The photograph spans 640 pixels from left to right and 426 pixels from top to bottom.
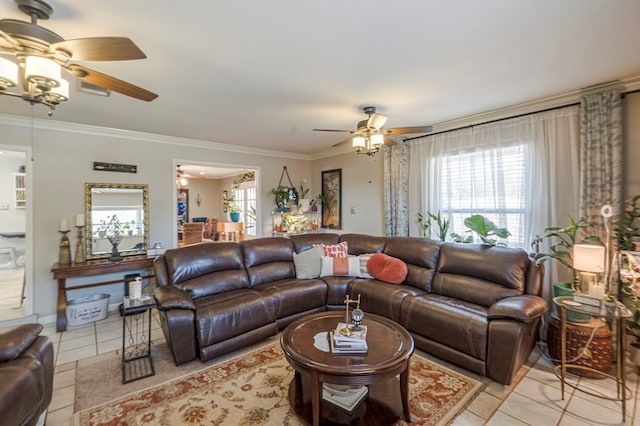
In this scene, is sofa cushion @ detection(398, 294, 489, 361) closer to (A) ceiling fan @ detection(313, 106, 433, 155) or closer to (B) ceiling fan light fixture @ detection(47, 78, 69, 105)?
(A) ceiling fan @ detection(313, 106, 433, 155)

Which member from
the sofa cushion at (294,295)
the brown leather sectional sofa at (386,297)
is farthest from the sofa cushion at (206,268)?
the sofa cushion at (294,295)

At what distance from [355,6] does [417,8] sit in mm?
361

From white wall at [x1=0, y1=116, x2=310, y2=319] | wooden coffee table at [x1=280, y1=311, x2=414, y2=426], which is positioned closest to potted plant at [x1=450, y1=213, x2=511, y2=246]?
wooden coffee table at [x1=280, y1=311, x2=414, y2=426]

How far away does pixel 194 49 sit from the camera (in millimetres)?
2031

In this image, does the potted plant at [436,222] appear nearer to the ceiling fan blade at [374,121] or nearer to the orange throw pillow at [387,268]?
the orange throw pillow at [387,268]

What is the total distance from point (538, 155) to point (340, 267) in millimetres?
2702

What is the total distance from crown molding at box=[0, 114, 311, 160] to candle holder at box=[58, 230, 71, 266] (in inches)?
54.4

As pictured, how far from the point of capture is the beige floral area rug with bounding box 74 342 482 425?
1.90m

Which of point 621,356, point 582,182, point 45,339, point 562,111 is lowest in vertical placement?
point 621,356

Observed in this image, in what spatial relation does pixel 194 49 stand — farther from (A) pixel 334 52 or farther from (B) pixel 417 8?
(B) pixel 417 8

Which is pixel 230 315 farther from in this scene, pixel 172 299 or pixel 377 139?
pixel 377 139

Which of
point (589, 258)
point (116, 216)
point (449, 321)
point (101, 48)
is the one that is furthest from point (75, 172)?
point (589, 258)

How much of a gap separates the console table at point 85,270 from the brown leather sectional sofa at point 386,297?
104cm

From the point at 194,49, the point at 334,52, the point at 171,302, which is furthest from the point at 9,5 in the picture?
the point at 171,302
